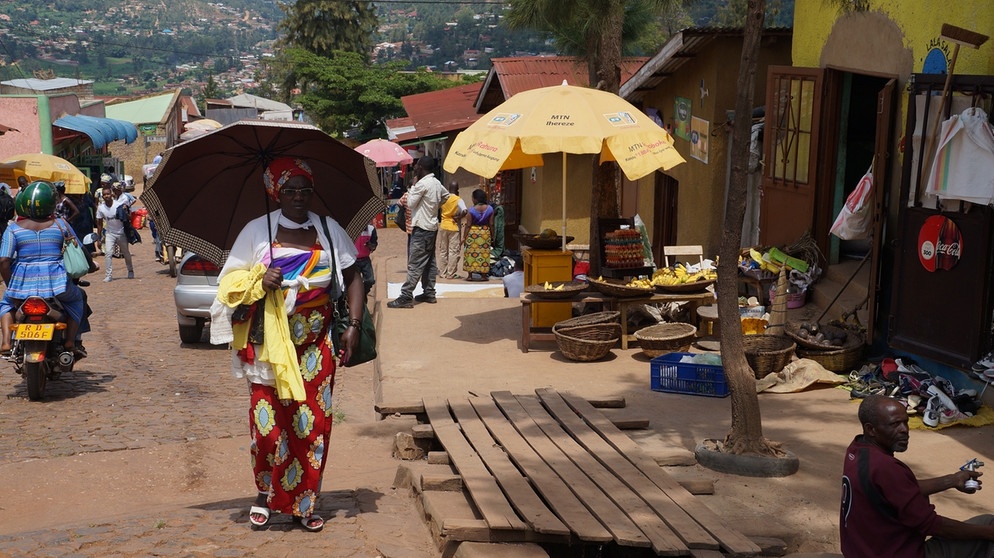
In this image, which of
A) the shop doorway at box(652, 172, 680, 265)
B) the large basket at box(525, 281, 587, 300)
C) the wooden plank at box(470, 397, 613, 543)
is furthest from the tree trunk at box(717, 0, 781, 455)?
the shop doorway at box(652, 172, 680, 265)

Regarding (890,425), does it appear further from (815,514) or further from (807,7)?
(807,7)

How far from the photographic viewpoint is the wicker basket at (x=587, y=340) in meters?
10.2

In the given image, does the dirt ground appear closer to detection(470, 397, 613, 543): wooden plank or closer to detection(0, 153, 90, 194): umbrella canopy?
detection(470, 397, 613, 543): wooden plank

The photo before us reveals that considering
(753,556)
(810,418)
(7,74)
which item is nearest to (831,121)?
(810,418)

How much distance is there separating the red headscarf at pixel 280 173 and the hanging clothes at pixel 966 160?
15.5ft

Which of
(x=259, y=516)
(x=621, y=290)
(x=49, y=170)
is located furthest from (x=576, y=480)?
(x=49, y=170)

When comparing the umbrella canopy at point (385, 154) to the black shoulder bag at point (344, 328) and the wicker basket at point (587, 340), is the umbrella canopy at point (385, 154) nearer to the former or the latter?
the wicker basket at point (587, 340)

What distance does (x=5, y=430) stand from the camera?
330 inches

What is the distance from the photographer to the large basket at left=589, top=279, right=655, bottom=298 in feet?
34.3

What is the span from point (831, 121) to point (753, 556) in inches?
265

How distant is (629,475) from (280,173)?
2.54 m

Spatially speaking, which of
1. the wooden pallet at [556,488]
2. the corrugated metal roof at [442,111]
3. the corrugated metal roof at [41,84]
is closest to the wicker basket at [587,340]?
the wooden pallet at [556,488]

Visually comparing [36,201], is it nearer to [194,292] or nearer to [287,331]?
[194,292]

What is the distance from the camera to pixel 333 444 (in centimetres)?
781
